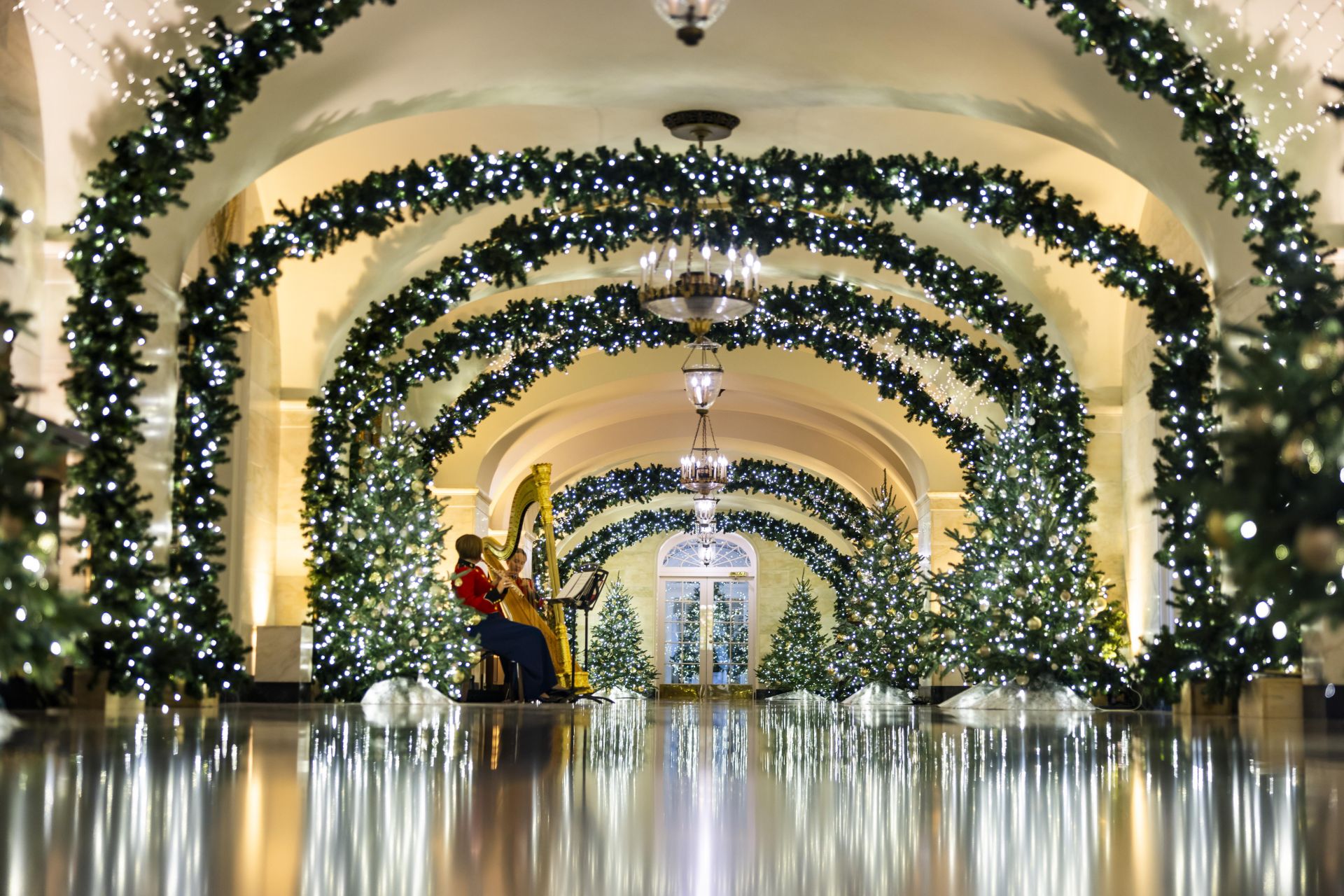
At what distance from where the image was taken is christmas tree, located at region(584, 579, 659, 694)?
33.8m

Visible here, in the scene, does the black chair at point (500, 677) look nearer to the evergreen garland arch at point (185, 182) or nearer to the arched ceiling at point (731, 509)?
the evergreen garland arch at point (185, 182)

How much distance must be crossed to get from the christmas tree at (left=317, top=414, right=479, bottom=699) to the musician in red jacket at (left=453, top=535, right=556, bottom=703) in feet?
0.53

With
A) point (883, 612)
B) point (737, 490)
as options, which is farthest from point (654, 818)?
point (737, 490)

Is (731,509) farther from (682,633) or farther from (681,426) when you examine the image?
(681,426)

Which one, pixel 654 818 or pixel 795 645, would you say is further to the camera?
pixel 795 645

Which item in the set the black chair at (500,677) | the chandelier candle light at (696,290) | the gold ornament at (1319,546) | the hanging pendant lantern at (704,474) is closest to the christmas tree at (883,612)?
the hanging pendant lantern at (704,474)

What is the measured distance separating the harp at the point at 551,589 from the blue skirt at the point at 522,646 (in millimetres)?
1665

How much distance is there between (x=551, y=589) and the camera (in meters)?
17.6

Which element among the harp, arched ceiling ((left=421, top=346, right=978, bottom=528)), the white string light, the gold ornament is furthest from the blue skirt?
the gold ornament

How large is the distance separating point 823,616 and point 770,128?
26536mm

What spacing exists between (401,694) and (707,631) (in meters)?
25.7

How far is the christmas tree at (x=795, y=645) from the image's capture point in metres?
31.7

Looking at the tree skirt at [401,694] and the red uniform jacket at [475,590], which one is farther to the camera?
the red uniform jacket at [475,590]

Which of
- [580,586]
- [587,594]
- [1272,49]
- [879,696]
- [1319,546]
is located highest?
[1272,49]
